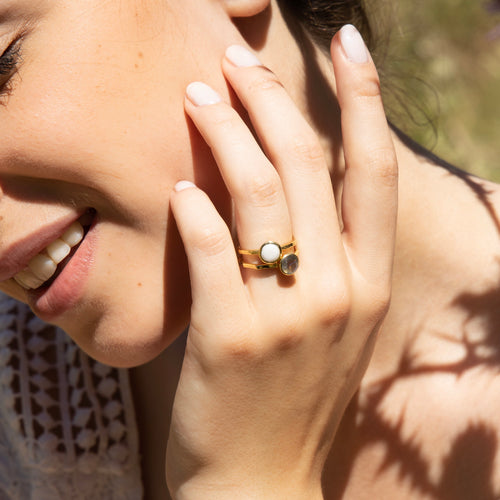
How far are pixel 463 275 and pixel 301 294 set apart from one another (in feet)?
1.51

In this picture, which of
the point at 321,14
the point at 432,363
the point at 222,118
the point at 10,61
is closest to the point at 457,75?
the point at 321,14

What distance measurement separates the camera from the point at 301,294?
1.32m

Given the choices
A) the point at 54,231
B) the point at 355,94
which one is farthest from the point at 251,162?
the point at 54,231

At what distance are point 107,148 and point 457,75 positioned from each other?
337cm

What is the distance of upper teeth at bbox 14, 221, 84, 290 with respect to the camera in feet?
4.44

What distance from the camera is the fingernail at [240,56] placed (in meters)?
1.33

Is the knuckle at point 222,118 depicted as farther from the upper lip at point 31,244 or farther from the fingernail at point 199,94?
the upper lip at point 31,244

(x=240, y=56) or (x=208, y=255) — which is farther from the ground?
(x=240, y=56)

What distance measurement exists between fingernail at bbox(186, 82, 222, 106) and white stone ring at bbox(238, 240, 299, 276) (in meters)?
0.29

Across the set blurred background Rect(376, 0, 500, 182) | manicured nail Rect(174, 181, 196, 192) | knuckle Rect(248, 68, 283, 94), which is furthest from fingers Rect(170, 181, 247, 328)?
blurred background Rect(376, 0, 500, 182)

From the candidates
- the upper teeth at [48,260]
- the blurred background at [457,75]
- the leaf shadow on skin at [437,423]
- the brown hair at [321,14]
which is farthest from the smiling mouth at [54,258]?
the blurred background at [457,75]

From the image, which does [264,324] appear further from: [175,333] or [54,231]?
[54,231]

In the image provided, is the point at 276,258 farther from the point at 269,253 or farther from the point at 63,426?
the point at 63,426

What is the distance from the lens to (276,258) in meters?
1.27
